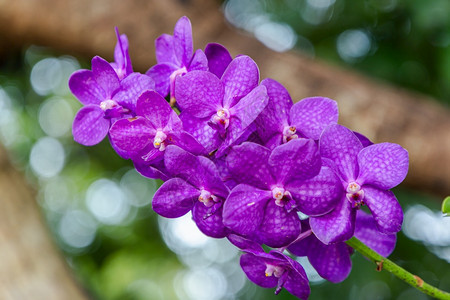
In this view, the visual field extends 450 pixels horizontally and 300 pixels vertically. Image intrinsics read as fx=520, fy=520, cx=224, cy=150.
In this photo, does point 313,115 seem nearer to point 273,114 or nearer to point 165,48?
point 273,114

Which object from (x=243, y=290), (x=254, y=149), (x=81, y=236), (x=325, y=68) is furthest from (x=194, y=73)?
(x=81, y=236)

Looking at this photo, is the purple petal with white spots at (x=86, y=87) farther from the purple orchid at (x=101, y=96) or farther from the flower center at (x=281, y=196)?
the flower center at (x=281, y=196)

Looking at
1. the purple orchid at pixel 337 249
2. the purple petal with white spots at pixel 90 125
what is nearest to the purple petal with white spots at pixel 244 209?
the purple orchid at pixel 337 249

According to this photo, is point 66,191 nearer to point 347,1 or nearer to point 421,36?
point 347,1

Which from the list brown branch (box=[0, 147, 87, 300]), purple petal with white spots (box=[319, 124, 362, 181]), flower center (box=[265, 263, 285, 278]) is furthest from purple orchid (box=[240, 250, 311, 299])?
brown branch (box=[0, 147, 87, 300])

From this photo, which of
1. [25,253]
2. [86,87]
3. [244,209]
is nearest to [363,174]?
[244,209]

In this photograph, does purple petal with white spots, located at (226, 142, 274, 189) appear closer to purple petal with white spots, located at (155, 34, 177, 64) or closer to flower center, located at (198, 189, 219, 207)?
flower center, located at (198, 189, 219, 207)

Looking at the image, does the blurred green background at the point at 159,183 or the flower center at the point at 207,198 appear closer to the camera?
the flower center at the point at 207,198
